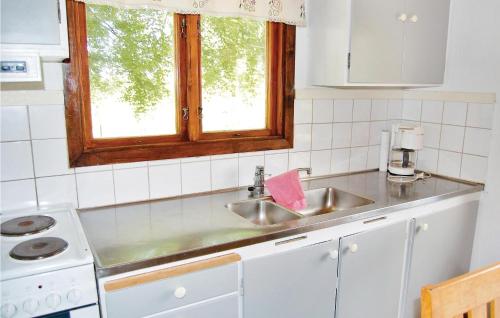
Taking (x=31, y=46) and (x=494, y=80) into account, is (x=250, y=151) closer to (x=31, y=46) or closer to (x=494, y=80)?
(x=31, y=46)

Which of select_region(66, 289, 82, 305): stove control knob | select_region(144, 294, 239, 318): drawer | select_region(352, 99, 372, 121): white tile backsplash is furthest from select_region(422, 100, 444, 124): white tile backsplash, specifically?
select_region(66, 289, 82, 305): stove control knob

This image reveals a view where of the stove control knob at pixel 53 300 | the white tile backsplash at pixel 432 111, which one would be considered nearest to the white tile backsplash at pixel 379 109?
the white tile backsplash at pixel 432 111

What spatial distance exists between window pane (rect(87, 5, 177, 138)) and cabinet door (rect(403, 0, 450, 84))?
1.25m

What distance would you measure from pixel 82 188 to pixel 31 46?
2.17 feet

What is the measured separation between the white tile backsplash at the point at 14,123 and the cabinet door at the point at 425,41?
6.03 feet

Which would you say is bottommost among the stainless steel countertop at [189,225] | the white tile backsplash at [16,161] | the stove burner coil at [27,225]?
the stainless steel countertop at [189,225]

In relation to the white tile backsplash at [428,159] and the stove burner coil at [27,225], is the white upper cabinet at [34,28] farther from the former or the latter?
the white tile backsplash at [428,159]

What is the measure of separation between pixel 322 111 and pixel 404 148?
0.55 m

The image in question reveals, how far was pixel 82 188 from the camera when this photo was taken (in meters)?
1.67

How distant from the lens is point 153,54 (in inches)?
71.0

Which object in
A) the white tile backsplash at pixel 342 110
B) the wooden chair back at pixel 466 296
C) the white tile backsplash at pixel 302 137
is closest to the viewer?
the wooden chair back at pixel 466 296

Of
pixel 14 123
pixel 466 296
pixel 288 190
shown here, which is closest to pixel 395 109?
pixel 288 190

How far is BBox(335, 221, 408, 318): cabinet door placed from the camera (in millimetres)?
1705

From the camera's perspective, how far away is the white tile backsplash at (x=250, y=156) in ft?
5.10
